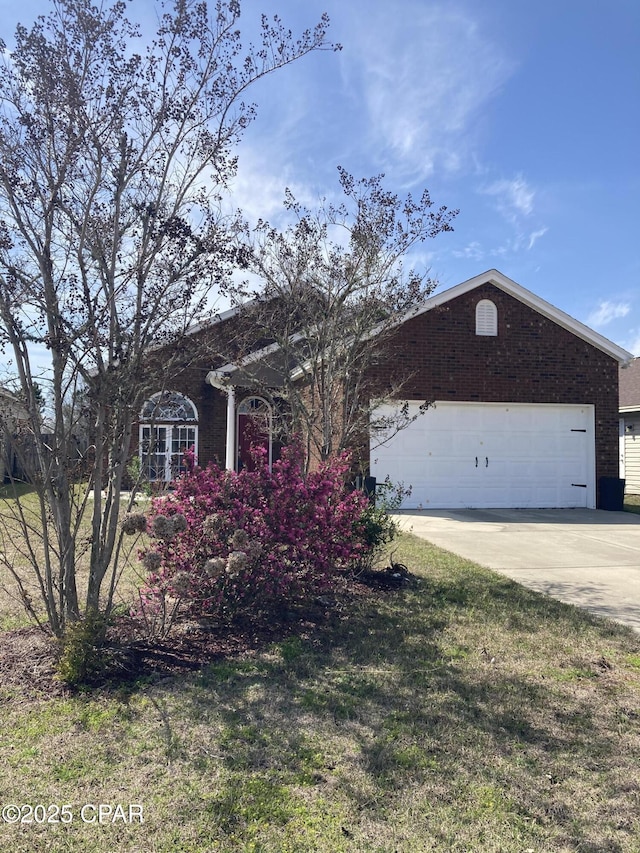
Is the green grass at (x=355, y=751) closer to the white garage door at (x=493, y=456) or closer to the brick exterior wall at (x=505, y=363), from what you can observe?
the white garage door at (x=493, y=456)

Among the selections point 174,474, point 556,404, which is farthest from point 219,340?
point 556,404

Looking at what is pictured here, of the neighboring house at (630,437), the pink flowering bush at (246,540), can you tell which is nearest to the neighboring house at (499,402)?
the neighboring house at (630,437)

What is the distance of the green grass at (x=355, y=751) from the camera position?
261cm

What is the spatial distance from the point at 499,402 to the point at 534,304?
235 centimetres

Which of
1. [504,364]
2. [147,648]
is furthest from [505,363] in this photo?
[147,648]

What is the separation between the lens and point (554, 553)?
8719mm

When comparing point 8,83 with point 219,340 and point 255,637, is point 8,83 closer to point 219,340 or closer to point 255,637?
point 219,340

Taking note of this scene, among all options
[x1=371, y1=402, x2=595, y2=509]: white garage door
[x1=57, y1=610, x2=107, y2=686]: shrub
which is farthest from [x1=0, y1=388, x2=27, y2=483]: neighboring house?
[x1=371, y1=402, x2=595, y2=509]: white garage door

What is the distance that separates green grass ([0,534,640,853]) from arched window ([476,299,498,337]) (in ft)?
32.2

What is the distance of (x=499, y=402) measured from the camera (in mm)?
13938

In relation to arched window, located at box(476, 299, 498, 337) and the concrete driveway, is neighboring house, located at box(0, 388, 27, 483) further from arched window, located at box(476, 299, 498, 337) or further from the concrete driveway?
arched window, located at box(476, 299, 498, 337)

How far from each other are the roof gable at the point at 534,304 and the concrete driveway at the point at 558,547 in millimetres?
3761

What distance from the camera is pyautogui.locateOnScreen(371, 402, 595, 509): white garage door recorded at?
44.4ft

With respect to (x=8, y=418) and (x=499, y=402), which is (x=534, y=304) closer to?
(x=499, y=402)
